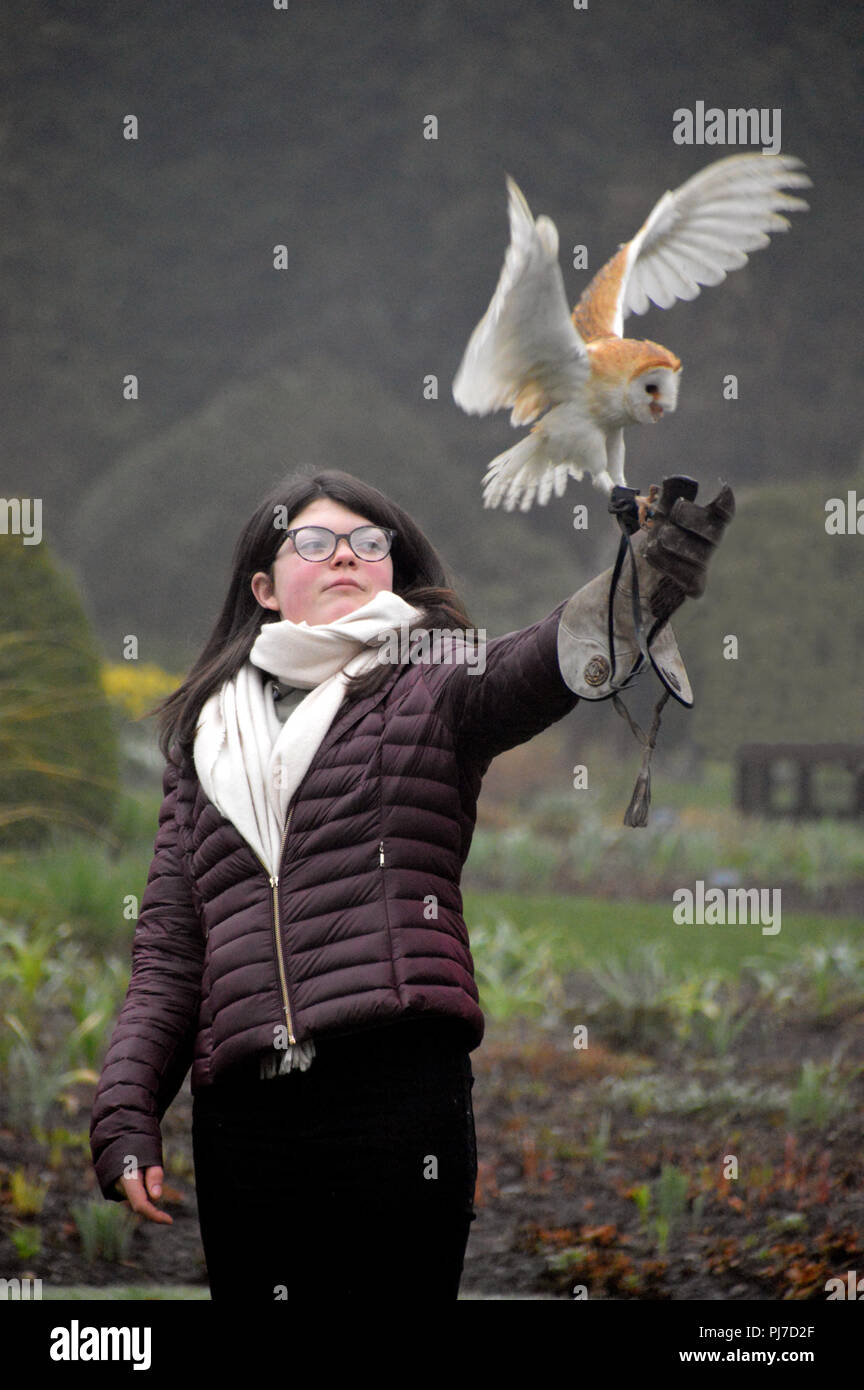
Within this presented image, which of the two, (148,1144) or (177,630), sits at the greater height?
(177,630)

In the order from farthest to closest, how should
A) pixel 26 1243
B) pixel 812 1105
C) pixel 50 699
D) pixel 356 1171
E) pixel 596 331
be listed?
pixel 50 699 → pixel 812 1105 → pixel 26 1243 → pixel 596 331 → pixel 356 1171

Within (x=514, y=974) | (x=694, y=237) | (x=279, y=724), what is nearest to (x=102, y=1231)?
(x=514, y=974)

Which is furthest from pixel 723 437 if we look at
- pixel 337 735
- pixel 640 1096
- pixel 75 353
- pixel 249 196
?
pixel 337 735

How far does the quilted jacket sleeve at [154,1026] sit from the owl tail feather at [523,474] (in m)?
0.64

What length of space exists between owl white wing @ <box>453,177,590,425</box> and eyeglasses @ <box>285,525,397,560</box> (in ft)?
0.94

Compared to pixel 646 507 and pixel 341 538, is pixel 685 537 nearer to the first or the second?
pixel 646 507

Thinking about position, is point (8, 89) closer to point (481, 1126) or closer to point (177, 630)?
point (177, 630)

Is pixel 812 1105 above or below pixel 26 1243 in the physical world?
above

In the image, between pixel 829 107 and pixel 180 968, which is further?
pixel 829 107

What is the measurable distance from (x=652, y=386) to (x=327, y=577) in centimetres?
48

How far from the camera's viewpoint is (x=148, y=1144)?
1.52 meters

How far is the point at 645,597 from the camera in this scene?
132 centimetres

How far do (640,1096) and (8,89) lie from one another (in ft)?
20.5

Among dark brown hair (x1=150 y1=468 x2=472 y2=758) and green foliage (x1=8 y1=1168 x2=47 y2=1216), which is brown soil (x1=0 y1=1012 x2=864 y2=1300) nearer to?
green foliage (x1=8 y1=1168 x2=47 y2=1216)
